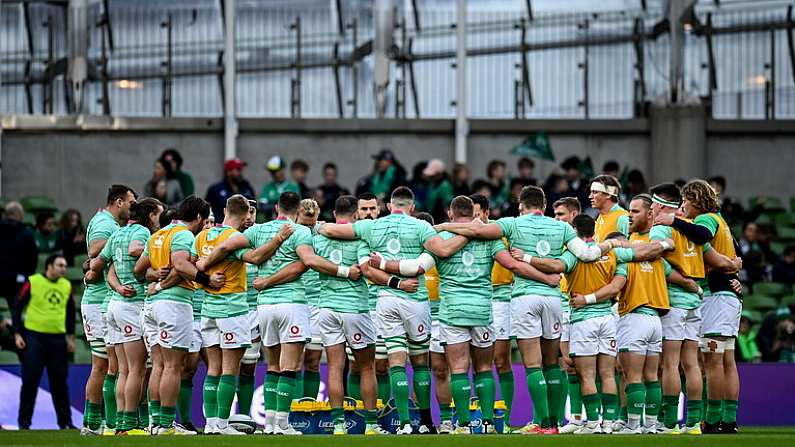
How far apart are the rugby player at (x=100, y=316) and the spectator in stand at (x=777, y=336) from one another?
32.5 ft

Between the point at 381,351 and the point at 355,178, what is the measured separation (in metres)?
10.3

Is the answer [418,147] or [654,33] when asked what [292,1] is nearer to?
[418,147]

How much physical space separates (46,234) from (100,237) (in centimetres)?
725

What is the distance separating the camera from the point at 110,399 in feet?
54.2

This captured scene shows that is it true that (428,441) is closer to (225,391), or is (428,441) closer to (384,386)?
(225,391)

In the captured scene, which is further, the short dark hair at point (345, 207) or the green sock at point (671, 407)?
the short dark hair at point (345, 207)

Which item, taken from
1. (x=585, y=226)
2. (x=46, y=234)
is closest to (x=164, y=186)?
(x=46, y=234)

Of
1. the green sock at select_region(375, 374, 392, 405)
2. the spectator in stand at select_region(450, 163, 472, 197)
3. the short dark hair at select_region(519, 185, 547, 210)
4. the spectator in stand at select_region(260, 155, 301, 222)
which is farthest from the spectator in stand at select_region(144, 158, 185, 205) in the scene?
the short dark hair at select_region(519, 185, 547, 210)

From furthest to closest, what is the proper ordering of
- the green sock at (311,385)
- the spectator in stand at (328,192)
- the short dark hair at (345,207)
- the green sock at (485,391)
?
the spectator in stand at (328,192) → the green sock at (311,385) → the short dark hair at (345,207) → the green sock at (485,391)

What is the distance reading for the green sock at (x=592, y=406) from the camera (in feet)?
50.7

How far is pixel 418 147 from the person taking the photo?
26.9 metres

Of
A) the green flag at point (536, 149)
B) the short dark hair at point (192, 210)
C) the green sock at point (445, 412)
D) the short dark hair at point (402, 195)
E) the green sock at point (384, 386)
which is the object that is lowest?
the green sock at point (445, 412)

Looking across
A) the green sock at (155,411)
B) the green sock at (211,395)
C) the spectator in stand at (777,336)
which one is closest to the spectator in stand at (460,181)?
the spectator in stand at (777,336)

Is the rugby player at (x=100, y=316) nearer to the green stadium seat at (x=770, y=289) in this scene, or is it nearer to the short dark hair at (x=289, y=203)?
the short dark hair at (x=289, y=203)
